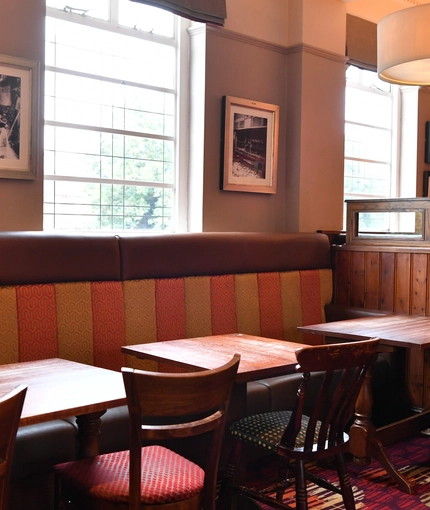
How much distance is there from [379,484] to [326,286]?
6.11 ft

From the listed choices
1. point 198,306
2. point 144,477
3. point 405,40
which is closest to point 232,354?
point 144,477

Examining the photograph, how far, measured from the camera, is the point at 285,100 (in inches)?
205

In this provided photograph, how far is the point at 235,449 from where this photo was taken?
2.64 meters

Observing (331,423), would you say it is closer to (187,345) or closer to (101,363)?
(187,345)

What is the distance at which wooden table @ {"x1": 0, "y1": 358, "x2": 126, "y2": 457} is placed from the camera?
182cm

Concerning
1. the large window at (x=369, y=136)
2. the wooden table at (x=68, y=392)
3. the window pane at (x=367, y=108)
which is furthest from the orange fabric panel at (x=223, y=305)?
the window pane at (x=367, y=108)

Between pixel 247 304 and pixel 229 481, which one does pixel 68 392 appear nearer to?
pixel 229 481

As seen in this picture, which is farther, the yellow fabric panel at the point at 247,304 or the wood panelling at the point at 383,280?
the wood panelling at the point at 383,280

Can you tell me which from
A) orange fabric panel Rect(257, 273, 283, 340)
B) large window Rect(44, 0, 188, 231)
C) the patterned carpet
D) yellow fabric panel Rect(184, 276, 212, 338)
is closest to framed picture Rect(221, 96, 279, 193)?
large window Rect(44, 0, 188, 231)

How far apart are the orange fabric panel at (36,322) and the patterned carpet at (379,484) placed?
123 cm

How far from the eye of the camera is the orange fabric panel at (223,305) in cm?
411

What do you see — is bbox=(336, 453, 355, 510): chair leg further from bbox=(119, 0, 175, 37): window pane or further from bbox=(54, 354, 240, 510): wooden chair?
bbox=(119, 0, 175, 37): window pane

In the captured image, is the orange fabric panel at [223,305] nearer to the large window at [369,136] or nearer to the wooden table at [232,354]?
the wooden table at [232,354]

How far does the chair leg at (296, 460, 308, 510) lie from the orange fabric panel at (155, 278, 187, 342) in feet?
4.98
